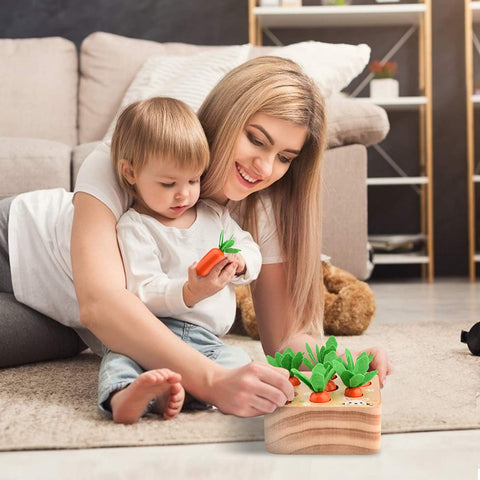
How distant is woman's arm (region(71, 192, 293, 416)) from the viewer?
2.79 feet

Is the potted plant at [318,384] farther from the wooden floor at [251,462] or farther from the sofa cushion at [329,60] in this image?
the sofa cushion at [329,60]

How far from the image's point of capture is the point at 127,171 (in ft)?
3.49

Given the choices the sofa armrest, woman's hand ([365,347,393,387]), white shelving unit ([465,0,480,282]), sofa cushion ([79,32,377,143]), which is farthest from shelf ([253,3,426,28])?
woman's hand ([365,347,393,387])

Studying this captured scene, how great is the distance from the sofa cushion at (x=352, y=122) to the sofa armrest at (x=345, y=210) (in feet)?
0.10

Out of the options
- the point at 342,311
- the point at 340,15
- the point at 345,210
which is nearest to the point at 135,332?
the point at 342,311

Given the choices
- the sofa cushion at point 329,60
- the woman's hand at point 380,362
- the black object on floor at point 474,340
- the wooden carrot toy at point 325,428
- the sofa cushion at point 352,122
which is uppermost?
the sofa cushion at point 329,60

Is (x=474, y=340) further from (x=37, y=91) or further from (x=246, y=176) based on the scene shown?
(x=37, y=91)

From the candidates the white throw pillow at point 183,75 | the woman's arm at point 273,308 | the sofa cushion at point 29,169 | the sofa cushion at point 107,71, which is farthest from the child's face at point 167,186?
the sofa cushion at point 107,71

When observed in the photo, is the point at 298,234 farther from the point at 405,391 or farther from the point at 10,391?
the point at 10,391

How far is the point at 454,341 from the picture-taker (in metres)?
1.50

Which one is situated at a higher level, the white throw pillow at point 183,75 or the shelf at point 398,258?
the white throw pillow at point 183,75

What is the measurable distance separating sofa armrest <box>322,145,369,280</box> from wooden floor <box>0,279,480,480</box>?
1348 mm

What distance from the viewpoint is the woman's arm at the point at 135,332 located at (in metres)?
0.85

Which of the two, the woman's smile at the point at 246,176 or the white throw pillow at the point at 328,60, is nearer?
the woman's smile at the point at 246,176
